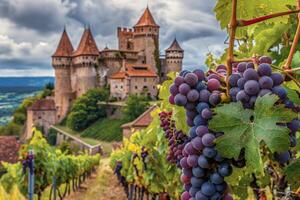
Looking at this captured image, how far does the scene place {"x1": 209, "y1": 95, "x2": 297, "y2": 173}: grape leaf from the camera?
49cm

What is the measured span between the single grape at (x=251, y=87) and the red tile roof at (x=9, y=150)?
1357cm

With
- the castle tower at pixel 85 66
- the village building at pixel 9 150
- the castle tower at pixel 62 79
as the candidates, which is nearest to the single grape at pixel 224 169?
the village building at pixel 9 150

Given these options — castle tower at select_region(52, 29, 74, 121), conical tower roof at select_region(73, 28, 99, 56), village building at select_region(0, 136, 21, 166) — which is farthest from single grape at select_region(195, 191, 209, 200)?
castle tower at select_region(52, 29, 74, 121)

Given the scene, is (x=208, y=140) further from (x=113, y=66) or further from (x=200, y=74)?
(x=113, y=66)

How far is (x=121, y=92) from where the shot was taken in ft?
109

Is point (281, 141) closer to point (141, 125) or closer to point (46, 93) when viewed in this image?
point (141, 125)

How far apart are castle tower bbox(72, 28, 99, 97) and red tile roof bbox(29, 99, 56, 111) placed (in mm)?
2017

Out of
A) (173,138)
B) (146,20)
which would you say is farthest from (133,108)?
(173,138)

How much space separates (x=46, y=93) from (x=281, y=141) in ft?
133

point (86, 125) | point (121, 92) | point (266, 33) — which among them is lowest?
point (86, 125)

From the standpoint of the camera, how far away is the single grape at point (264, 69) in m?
0.52

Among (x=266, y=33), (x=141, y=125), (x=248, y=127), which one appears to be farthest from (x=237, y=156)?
(x=141, y=125)

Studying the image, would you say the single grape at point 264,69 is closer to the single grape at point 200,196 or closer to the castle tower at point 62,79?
the single grape at point 200,196

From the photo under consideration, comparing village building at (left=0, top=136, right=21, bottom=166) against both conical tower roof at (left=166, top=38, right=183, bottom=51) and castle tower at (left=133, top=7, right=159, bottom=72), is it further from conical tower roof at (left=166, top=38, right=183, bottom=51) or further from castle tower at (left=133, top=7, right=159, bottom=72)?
conical tower roof at (left=166, top=38, right=183, bottom=51)
